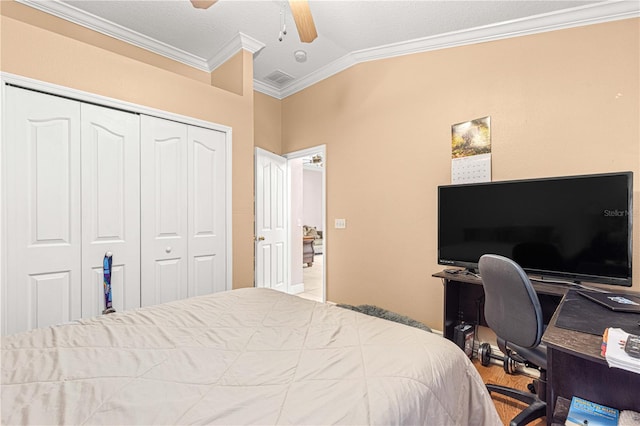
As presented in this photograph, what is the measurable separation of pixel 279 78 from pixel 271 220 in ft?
6.54

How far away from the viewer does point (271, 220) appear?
425 cm

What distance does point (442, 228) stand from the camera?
2.72m

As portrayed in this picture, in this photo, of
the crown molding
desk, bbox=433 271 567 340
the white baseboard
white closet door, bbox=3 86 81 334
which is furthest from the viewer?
the white baseboard

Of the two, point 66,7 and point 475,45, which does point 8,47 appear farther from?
point 475,45

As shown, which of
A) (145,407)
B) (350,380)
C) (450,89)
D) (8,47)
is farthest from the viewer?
(450,89)

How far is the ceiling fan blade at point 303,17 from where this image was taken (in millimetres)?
1742

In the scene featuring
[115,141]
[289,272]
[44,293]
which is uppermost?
[115,141]

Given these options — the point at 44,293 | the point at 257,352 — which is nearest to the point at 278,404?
the point at 257,352

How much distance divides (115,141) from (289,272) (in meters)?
2.89

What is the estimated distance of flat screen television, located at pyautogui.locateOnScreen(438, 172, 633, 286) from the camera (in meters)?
1.92

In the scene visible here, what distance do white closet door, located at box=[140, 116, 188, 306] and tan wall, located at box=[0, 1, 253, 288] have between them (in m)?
0.26

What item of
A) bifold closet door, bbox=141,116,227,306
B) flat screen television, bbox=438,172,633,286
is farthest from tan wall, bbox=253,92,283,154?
flat screen television, bbox=438,172,633,286

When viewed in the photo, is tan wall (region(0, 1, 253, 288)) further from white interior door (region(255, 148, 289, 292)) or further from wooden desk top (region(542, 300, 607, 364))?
wooden desk top (region(542, 300, 607, 364))

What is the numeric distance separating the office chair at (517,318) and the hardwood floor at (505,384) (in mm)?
94
